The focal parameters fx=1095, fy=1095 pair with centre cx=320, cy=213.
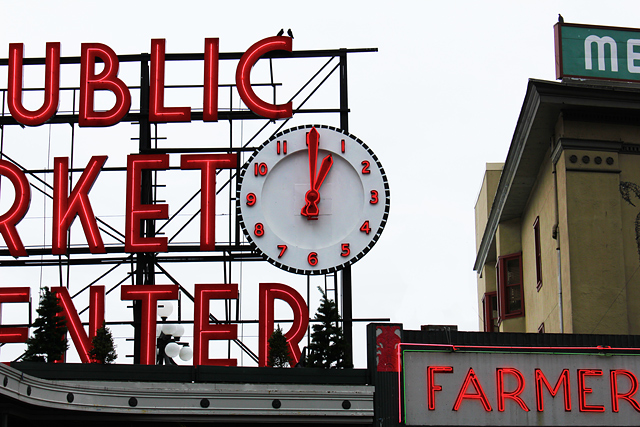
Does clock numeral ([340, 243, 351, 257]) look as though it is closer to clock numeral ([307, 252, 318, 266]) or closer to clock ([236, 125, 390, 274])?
clock ([236, 125, 390, 274])

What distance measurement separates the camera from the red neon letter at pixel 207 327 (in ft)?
103

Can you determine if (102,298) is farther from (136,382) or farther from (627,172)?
(627,172)

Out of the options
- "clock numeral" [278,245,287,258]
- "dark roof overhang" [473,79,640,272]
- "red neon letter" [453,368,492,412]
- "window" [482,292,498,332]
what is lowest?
"red neon letter" [453,368,492,412]

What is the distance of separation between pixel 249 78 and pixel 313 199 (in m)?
4.87

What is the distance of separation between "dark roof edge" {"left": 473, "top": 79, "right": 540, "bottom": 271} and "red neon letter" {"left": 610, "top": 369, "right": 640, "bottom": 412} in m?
7.70

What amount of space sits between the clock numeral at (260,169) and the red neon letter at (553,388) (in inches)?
464

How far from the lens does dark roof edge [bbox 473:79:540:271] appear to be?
28.8m

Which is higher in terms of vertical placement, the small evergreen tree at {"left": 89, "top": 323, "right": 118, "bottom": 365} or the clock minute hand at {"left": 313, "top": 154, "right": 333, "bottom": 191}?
the clock minute hand at {"left": 313, "top": 154, "right": 333, "bottom": 191}

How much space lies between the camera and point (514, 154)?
33156 mm

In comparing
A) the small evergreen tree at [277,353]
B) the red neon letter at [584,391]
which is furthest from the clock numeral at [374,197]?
the red neon letter at [584,391]

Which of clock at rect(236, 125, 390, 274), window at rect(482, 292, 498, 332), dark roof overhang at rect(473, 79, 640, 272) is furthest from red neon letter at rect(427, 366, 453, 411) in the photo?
window at rect(482, 292, 498, 332)

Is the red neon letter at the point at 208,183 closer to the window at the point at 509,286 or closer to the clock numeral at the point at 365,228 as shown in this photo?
the clock numeral at the point at 365,228

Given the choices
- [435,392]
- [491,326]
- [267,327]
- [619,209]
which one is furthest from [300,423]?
[491,326]

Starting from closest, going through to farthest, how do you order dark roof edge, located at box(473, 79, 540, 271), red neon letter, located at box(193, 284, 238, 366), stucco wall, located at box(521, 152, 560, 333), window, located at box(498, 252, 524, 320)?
dark roof edge, located at box(473, 79, 540, 271), stucco wall, located at box(521, 152, 560, 333), red neon letter, located at box(193, 284, 238, 366), window, located at box(498, 252, 524, 320)
